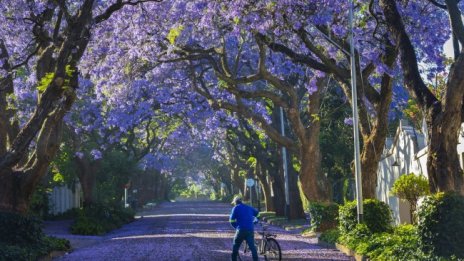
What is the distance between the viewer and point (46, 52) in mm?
20734

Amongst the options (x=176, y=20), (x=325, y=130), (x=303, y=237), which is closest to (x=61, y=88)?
(x=176, y=20)

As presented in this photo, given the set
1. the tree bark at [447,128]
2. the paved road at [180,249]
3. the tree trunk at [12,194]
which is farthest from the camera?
the paved road at [180,249]

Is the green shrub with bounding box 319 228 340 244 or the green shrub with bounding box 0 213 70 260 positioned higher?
the green shrub with bounding box 0 213 70 260

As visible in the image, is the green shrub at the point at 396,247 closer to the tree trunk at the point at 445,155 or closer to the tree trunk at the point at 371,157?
the tree trunk at the point at 445,155

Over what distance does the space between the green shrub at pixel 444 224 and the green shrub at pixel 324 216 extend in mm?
12820

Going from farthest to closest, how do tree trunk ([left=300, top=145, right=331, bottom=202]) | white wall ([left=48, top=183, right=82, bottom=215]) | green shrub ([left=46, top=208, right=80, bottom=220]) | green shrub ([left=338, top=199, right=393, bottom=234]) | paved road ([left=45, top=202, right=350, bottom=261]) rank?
white wall ([left=48, top=183, right=82, bottom=215]) → green shrub ([left=46, top=208, right=80, bottom=220]) → tree trunk ([left=300, top=145, right=331, bottom=202]) → green shrub ([left=338, top=199, right=393, bottom=234]) → paved road ([left=45, top=202, right=350, bottom=261])

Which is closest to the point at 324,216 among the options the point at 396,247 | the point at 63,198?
the point at 396,247

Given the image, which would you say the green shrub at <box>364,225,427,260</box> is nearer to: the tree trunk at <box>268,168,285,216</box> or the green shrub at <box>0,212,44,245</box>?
the green shrub at <box>0,212,44,245</box>

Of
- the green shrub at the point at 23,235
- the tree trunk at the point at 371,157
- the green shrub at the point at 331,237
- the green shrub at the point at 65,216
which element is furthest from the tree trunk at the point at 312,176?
the green shrub at the point at 65,216

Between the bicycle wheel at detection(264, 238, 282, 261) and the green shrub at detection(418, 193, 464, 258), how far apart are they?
4426 millimetres

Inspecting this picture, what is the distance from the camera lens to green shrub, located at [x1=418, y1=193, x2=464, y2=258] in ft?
42.3

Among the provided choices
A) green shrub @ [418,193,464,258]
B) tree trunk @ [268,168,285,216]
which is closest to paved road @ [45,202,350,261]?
green shrub @ [418,193,464,258]

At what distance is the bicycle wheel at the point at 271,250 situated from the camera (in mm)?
17000

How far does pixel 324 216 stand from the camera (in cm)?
2620
